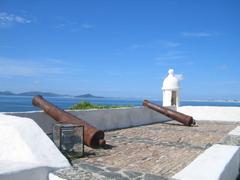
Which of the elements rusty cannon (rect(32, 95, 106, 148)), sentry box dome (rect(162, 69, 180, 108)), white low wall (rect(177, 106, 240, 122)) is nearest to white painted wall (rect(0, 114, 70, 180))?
rusty cannon (rect(32, 95, 106, 148))

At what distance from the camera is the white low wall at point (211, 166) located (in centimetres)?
351

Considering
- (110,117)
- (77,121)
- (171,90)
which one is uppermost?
(171,90)

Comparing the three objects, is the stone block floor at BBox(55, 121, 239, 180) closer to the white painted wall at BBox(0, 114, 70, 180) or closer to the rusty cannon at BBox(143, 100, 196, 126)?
the white painted wall at BBox(0, 114, 70, 180)

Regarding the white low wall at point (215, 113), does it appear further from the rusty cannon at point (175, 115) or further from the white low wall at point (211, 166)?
the white low wall at point (211, 166)

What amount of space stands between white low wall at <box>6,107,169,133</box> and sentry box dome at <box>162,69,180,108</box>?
3.05 meters

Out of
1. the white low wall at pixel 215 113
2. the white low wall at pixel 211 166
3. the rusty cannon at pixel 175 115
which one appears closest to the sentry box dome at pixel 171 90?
the white low wall at pixel 215 113

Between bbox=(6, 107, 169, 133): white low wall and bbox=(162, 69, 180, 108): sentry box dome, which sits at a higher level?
bbox=(162, 69, 180, 108): sentry box dome

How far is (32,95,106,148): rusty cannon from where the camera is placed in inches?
251

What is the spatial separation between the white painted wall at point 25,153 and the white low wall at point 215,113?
11830 mm

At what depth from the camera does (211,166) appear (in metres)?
3.93

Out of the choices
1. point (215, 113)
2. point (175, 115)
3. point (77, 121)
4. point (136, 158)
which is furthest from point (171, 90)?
point (136, 158)

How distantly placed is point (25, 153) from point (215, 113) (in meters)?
12.6

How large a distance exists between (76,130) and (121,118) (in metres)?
5.12

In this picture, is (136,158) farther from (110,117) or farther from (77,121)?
(110,117)
